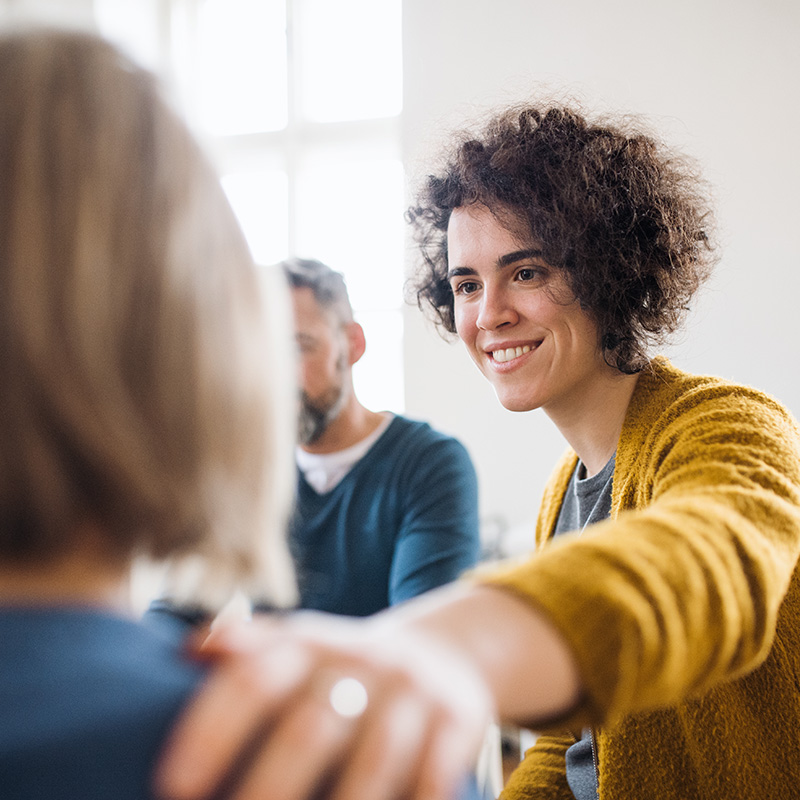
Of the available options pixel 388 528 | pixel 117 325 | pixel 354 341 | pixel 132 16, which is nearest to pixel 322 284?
pixel 354 341

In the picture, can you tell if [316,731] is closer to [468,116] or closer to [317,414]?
[317,414]

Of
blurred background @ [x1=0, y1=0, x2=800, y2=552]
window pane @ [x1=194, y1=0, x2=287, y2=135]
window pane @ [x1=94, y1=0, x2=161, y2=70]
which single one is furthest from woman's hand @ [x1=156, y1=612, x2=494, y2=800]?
window pane @ [x1=194, y1=0, x2=287, y2=135]

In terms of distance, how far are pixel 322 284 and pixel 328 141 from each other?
280 centimetres

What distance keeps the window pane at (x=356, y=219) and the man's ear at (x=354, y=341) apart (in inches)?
91.3

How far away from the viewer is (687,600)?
463mm

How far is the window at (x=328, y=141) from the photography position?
416 cm

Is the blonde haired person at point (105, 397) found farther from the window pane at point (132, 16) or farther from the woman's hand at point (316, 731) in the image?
the window pane at point (132, 16)

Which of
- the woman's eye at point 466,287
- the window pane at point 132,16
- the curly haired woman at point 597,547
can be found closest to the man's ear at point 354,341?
the curly haired woman at point 597,547

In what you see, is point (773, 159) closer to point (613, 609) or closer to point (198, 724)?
point (613, 609)

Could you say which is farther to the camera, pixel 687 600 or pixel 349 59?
pixel 349 59

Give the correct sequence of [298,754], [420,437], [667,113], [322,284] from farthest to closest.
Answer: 1. [667,113]
2. [322,284]
3. [420,437]
4. [298,754]

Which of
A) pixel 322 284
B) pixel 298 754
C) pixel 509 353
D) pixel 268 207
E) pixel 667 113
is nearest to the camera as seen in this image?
pixel 298 754

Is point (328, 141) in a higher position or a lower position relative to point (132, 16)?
lower

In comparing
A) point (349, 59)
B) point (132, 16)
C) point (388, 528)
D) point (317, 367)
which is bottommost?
point (388, 528)
